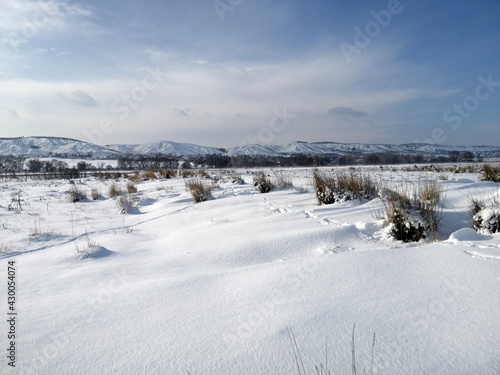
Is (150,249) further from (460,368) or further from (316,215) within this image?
(460,368)

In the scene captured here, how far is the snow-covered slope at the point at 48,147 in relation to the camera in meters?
141

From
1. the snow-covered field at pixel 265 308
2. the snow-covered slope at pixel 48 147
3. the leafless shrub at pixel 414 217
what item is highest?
the snow-covered slope at pixel 48 147

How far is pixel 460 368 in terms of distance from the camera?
1217 millimetres

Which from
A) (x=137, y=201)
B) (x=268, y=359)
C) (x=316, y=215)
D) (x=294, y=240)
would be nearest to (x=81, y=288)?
(x=268, y=359)

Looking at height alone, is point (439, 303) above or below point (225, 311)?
above

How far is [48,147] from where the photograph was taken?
159750 mm

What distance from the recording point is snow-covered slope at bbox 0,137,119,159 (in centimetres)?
14062

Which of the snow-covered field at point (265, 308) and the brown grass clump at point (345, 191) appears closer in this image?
the snow-covered field at point (265, 308)

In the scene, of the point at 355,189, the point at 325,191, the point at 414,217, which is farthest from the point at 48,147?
the point at 414,217

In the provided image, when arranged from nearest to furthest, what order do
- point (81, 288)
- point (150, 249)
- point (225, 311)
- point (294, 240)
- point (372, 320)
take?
point (372, 320), point (225, 311), point (81, 288), point (294, 240), point (150, 249)

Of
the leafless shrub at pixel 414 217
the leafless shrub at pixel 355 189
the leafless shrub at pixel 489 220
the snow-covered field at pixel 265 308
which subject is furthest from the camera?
the leafless shrub at pixel 355 189

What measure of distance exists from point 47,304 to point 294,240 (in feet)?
8.66

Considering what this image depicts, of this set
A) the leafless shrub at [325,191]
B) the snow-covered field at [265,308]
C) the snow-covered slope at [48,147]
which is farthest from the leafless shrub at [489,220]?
the snow-covered slope at [48,147]

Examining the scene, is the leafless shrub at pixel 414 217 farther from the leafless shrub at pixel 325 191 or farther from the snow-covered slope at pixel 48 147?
the snow-covered slope at pixel 48 147
